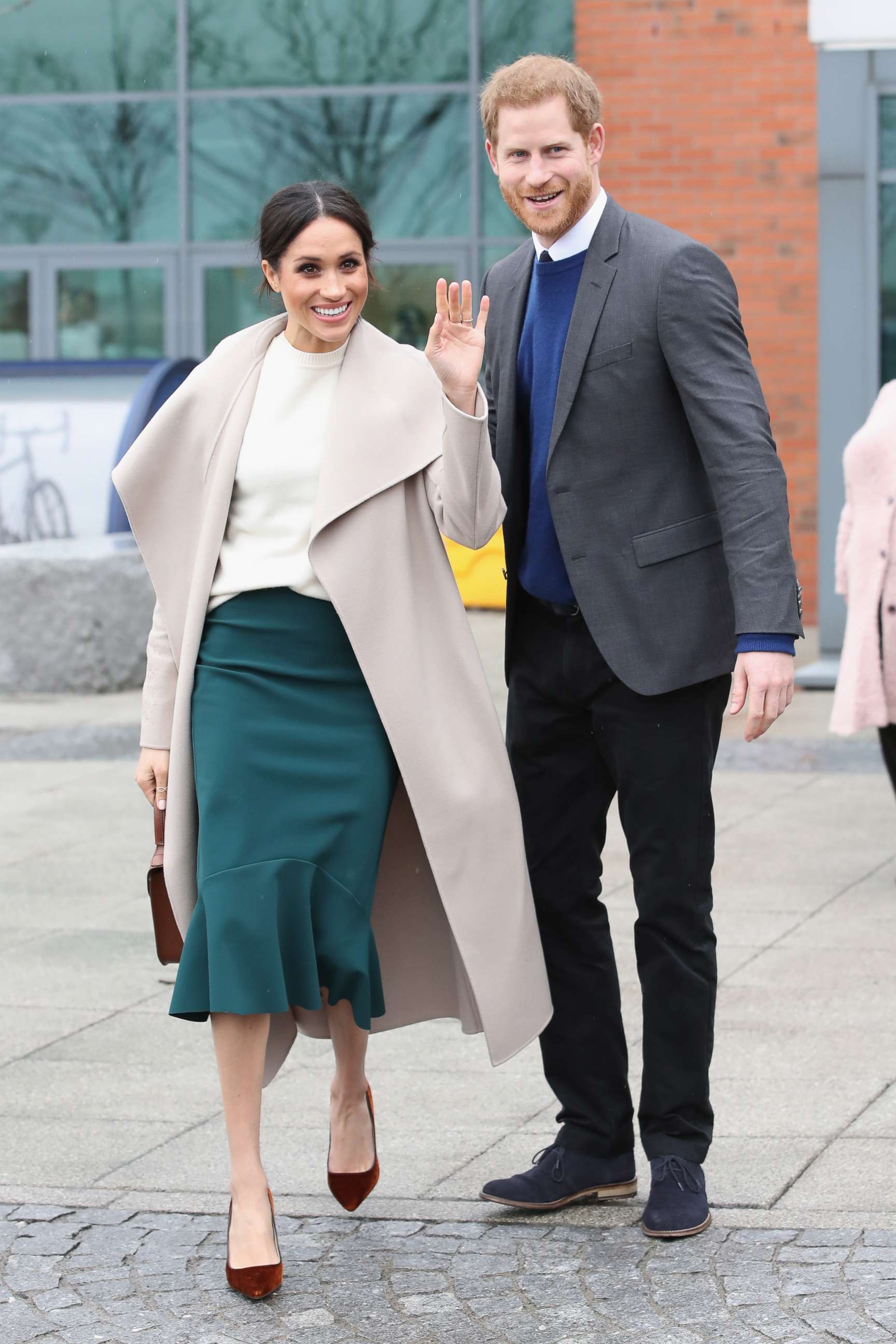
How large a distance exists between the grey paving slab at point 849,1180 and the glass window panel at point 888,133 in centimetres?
823

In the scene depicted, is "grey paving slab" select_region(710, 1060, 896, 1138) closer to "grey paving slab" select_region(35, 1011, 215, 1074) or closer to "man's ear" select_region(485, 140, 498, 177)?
"grey paving slab" select_region(35, 1011, 215, 1074)

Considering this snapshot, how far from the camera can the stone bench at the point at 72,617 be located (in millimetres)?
10891

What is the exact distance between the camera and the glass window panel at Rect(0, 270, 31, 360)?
16453 mm

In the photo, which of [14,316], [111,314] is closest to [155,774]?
[111,314]

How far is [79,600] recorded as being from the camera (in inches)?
433

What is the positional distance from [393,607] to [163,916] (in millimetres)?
667

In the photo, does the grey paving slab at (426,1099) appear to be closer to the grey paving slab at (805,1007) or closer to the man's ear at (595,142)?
the grey paving slab at (805,1007)

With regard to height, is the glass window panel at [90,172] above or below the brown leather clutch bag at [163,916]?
above

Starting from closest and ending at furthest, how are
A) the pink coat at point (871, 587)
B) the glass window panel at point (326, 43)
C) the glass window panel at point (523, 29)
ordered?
the pink coat at point (871, 587)
the glass window panel at point (523, 29)
the glass window panel at point (326, 43)

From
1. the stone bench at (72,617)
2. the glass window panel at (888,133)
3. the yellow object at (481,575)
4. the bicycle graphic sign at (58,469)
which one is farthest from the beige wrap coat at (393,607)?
the yellow object at (481,575)

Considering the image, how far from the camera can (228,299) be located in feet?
53.2

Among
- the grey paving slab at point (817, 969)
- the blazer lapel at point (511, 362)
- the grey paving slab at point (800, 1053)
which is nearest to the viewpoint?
the blazer lapel at point (511, 362)

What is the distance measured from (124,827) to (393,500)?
14.6ft

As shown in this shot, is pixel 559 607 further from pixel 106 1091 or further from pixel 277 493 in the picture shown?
pixel 106 1091
